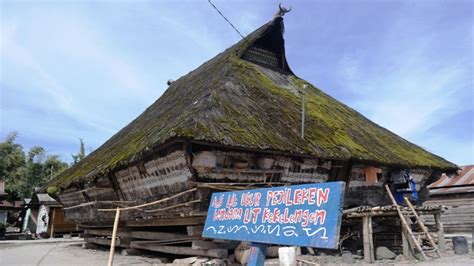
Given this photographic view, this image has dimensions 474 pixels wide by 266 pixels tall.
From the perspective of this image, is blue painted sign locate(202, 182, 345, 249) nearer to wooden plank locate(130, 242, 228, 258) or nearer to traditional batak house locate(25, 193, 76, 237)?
wooden plank locate(130, 242, 228, 258)

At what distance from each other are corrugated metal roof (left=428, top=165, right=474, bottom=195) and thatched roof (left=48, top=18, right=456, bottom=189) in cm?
525

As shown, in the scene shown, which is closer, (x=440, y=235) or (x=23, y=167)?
(x=440, y=235)

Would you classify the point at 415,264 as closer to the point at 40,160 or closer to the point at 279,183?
the point at 279,183

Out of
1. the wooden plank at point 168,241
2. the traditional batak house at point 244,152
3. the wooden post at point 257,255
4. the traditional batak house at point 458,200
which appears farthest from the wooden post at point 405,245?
the traditional batak house at point 458,200

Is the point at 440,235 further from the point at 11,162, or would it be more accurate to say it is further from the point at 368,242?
the point at 11,162

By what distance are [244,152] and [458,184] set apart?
13.1 metres

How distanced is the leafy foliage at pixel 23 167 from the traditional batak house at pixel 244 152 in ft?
74.6

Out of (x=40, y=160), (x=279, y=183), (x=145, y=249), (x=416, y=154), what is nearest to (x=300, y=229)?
(x=279, y=183)

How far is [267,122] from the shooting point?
8414mm

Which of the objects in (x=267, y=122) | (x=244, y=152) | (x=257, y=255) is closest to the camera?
(x=257, y=255)

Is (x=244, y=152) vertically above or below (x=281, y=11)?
below

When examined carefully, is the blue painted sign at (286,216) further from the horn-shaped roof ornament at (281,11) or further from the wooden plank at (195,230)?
the horn-shaped roof ornament at (281,11)

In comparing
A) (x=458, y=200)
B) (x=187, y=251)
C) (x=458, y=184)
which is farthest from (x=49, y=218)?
(x=458, y=184)

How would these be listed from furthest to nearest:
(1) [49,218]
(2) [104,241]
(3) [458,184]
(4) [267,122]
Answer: (1) [49,218] < (3) [458,184] < (2) [104,241] < (4) [267,122]
